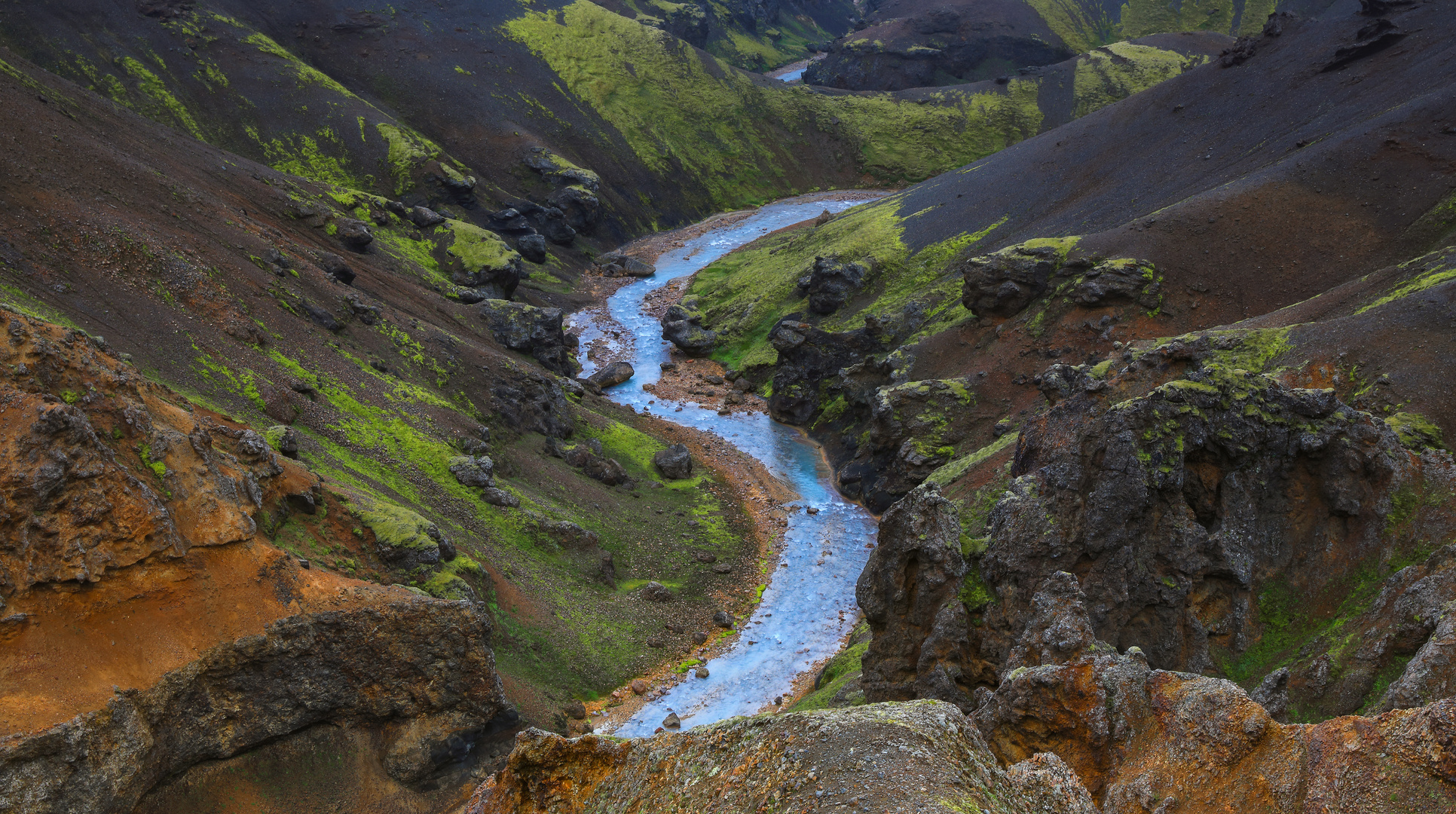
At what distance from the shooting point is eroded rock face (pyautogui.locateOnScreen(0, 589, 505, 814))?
71.1ft

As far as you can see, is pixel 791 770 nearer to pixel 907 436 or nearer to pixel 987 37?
pixel 907 436

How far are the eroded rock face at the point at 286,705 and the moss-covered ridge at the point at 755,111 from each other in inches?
4494

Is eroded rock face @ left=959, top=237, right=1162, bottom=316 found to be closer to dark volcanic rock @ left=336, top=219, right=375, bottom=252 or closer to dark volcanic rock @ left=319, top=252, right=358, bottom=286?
dark volcanic rock @ left=319, top=252, right=358, bottom=286

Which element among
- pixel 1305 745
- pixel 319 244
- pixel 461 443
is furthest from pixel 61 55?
pixel 1305 745

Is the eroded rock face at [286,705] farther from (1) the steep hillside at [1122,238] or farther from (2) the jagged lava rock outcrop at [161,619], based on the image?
(1) the steep hillside at [1122,238]

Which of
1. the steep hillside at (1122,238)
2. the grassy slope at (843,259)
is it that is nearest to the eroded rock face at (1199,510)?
the steep hillside at (1122,238)

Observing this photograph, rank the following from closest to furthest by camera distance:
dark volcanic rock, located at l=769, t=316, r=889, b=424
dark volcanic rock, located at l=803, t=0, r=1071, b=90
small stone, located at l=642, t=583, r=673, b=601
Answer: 1. small stone, located at l=642, t=583, r=673, b=601
2. dark volcanic rock, located at l=769, t=316, r=889, b=424
3. dark volcanic rock, located at l=803, t=0, r=1071, b=90

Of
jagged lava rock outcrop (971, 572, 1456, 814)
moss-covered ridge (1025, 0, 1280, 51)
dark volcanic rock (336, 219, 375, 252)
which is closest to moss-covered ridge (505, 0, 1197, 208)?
moss-covered ridge (1025, 0, 1280, 51)

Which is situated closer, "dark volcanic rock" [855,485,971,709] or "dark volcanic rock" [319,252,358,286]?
"dark volcanic rock" [855,485,971,709]

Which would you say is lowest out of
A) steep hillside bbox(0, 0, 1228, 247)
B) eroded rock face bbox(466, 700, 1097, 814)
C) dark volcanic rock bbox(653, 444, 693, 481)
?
dark volcanic rock bbox(653, 444, 693, 481)

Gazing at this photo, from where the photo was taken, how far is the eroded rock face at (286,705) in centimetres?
2166

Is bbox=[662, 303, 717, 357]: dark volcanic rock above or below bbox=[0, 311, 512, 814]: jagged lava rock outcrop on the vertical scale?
below

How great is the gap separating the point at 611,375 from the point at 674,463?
21.4 meters

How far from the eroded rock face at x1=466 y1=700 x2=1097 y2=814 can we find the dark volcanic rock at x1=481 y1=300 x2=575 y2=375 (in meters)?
59.3
